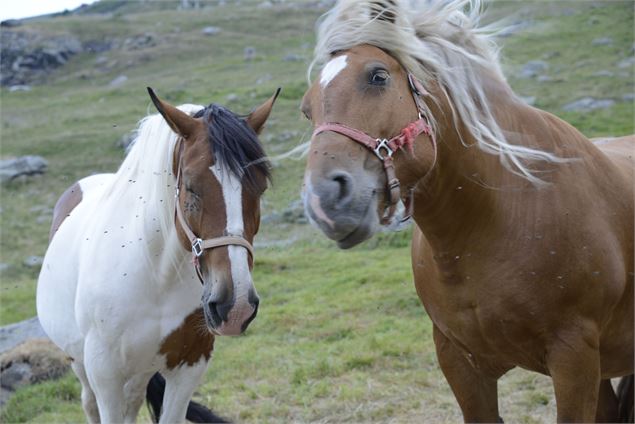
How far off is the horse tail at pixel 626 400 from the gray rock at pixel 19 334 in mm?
4996

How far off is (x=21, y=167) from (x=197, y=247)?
1504 cm

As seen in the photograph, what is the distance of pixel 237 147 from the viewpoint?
328cm

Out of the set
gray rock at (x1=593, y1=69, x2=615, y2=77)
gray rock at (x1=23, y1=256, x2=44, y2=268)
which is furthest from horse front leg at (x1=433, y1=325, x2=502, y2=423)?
gray rock at (x1=593, y1=69, x2=615, y2=77)

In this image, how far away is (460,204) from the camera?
9.14ft

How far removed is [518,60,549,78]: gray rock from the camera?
19.7m

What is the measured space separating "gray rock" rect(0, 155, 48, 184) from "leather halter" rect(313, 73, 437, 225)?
51.6 feet

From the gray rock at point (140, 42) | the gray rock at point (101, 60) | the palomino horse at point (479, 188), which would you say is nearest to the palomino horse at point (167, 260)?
the palomino horse at point (479, 188)

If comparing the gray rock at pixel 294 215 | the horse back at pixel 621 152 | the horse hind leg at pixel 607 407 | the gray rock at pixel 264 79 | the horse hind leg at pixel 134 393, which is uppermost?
the horse back at pixel 621 152

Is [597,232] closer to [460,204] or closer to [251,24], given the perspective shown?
[460,204]

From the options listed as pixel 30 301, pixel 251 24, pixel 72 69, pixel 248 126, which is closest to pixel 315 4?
pixel 251 24

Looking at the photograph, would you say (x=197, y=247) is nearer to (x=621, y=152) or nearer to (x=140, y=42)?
(x=621, y=152)

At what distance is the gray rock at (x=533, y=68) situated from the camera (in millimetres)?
19672

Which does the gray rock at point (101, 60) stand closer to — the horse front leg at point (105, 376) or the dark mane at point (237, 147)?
the horse front leg at point (105, 376)

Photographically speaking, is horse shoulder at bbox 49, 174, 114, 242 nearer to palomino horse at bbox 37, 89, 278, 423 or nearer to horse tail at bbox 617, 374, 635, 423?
palomino horse at bbox 37, 89, 278, 423
